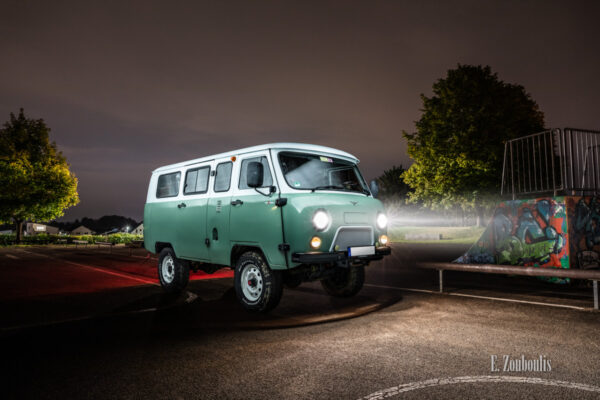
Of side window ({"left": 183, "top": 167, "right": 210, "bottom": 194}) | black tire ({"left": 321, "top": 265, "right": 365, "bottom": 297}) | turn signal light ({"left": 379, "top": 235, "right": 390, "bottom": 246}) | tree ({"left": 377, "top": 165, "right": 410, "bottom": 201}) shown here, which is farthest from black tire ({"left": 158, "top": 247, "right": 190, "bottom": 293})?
tree ({"left": 377, "top": 165, "right": 410, "bottom": 201})

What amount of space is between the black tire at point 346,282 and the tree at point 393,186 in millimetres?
57759

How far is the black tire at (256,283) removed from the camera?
249 inches

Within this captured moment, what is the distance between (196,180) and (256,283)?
2703 mm

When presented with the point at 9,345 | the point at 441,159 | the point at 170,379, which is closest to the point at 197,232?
the point at 9,345

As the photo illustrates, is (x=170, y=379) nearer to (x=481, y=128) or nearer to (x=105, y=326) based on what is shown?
(x=105, y=326)

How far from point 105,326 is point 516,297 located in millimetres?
7685

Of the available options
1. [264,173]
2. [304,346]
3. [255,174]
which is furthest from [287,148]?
[304,346]

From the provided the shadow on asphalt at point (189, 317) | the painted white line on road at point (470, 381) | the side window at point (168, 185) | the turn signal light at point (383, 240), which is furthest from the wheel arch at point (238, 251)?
the painted white line on road at point (470, 381)

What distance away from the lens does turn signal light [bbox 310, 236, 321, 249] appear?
19.8ft

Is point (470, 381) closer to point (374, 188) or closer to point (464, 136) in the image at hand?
point (374, 188)

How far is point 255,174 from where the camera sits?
6102 mm

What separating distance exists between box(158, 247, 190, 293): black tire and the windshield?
3.69m

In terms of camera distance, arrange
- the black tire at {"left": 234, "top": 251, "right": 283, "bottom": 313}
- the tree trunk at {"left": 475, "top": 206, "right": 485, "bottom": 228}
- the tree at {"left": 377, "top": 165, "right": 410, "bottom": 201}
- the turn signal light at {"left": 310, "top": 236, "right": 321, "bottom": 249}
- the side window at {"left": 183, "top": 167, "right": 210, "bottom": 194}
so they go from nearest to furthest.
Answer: the turn signal light at {"left": 310, "top": 236, "right": 321, "bottom": 249}, the black tire at {"left": 234, "top": 251, "right": 283, "bottom": 313}, the side window at {"left": 183, "top": 167, "right": 210, "bottom": 194}, the tree trunk at {"left": 475, "top": 206, "right": 485, "bottom": 228}, the tree at {"left": 377, "top": 165, "right": 410, "bottom": 201}

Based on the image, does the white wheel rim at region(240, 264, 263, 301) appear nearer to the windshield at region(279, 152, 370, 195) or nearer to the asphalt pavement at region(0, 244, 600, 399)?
the asphalt pavement at region(0, 244, 600, 399)
